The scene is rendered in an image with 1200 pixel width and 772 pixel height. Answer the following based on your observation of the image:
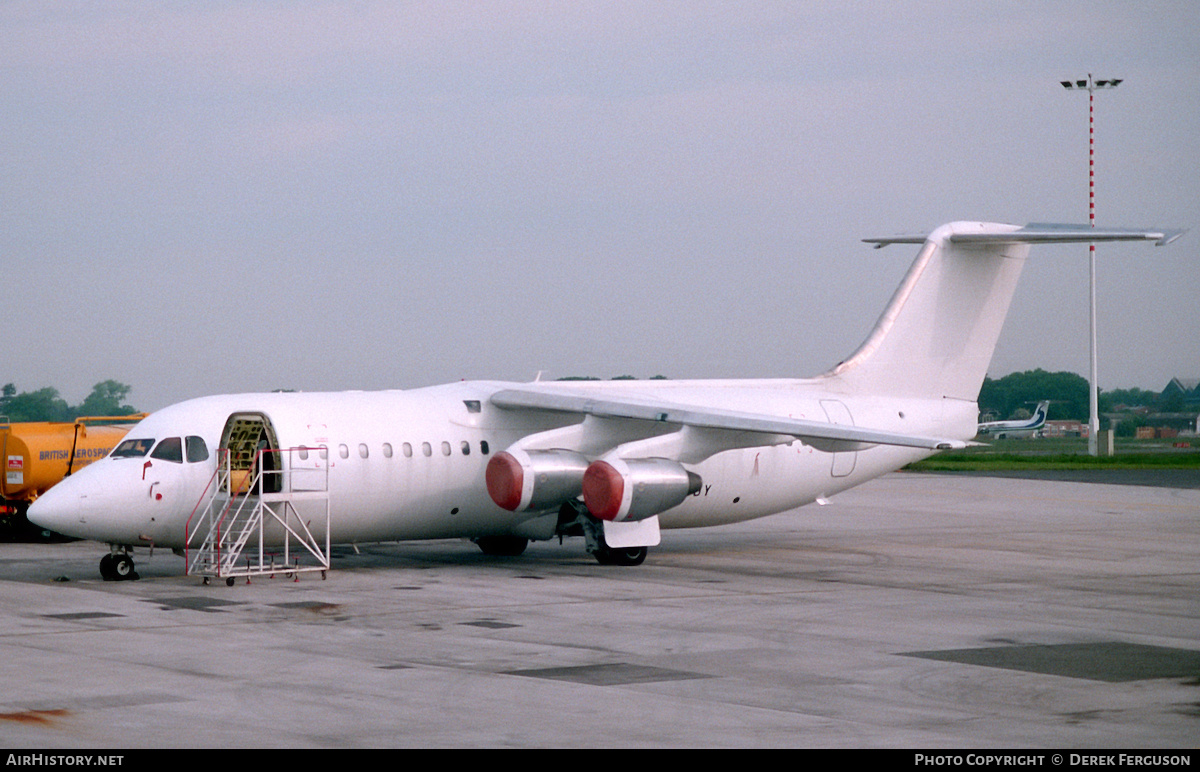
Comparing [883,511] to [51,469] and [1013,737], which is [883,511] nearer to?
[51,469]

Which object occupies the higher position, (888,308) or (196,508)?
(888,308)

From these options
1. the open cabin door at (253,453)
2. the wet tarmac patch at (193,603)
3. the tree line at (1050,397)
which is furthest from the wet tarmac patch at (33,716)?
the tree line at (1050,397)

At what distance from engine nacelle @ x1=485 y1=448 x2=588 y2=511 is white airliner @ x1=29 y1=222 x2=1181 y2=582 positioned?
28 mm

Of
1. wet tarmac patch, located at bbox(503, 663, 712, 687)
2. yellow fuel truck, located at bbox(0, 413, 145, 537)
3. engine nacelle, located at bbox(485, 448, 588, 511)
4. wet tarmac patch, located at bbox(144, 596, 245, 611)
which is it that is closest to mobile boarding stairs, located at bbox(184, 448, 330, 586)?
wet tarmac patch, located at bbox(144, 596, 245, 611)

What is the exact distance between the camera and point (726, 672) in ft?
46.8

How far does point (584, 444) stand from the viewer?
25078mm

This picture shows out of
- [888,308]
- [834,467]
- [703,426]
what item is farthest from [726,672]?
[888,308]

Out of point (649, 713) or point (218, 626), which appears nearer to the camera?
point (649, 713)

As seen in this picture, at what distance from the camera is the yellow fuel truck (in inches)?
1200

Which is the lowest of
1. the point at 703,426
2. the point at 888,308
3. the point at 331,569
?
the point at 331,569

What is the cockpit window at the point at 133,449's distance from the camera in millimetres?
22297

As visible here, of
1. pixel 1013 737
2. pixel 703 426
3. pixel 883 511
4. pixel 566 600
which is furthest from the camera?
pixel 883 511

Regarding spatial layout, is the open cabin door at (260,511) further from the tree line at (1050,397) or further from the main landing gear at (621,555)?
the tree line at (1050,397)

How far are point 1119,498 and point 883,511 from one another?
7890 millimetres
